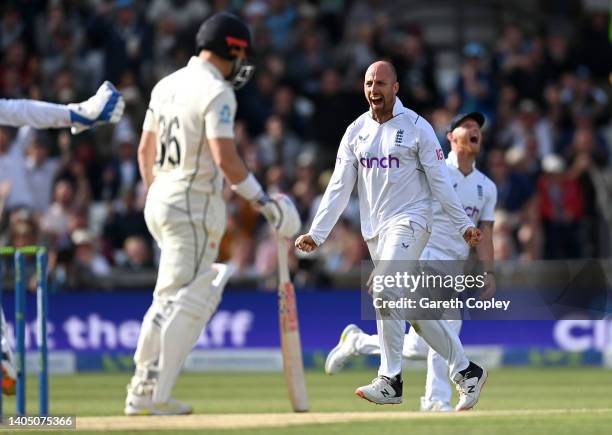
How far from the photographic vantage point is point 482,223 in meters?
10.8

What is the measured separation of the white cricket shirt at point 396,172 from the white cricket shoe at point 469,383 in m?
0.96

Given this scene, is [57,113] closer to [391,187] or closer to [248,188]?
[248,188]

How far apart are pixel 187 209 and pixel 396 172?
1713 millimetres

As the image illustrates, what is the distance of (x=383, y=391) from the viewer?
384 inches

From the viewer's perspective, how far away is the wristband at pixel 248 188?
853 centimetres

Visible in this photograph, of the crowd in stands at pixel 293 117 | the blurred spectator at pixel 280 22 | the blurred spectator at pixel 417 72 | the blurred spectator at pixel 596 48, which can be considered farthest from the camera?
the blurred spectator at pixel 596 48

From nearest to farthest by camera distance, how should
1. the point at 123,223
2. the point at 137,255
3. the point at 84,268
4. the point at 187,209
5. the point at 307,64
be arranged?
1. the point at 187,209
2. the point at 84,268
3. the point at 137,255
4. the point at 123,223
5. the point at 307,64

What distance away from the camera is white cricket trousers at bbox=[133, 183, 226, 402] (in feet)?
27.9

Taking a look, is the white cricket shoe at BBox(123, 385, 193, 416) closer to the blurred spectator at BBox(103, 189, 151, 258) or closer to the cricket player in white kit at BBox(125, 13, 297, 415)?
the cricket player in white kit at BBox(125, 13, 297, 415)

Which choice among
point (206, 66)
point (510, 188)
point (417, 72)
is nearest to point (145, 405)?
point (206, 66)

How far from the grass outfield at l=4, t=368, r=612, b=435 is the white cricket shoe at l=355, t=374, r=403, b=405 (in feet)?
0.59

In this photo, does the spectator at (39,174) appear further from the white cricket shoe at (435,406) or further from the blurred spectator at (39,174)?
the white cricket shoe at (435,406)

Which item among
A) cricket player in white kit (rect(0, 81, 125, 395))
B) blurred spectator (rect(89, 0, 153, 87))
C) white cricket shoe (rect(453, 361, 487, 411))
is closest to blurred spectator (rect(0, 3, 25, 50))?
blurred spectator (rect(89, 0, 153, 87))

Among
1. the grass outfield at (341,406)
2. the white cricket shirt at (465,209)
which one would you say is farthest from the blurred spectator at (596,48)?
the white cricket shirt at (465,209)
